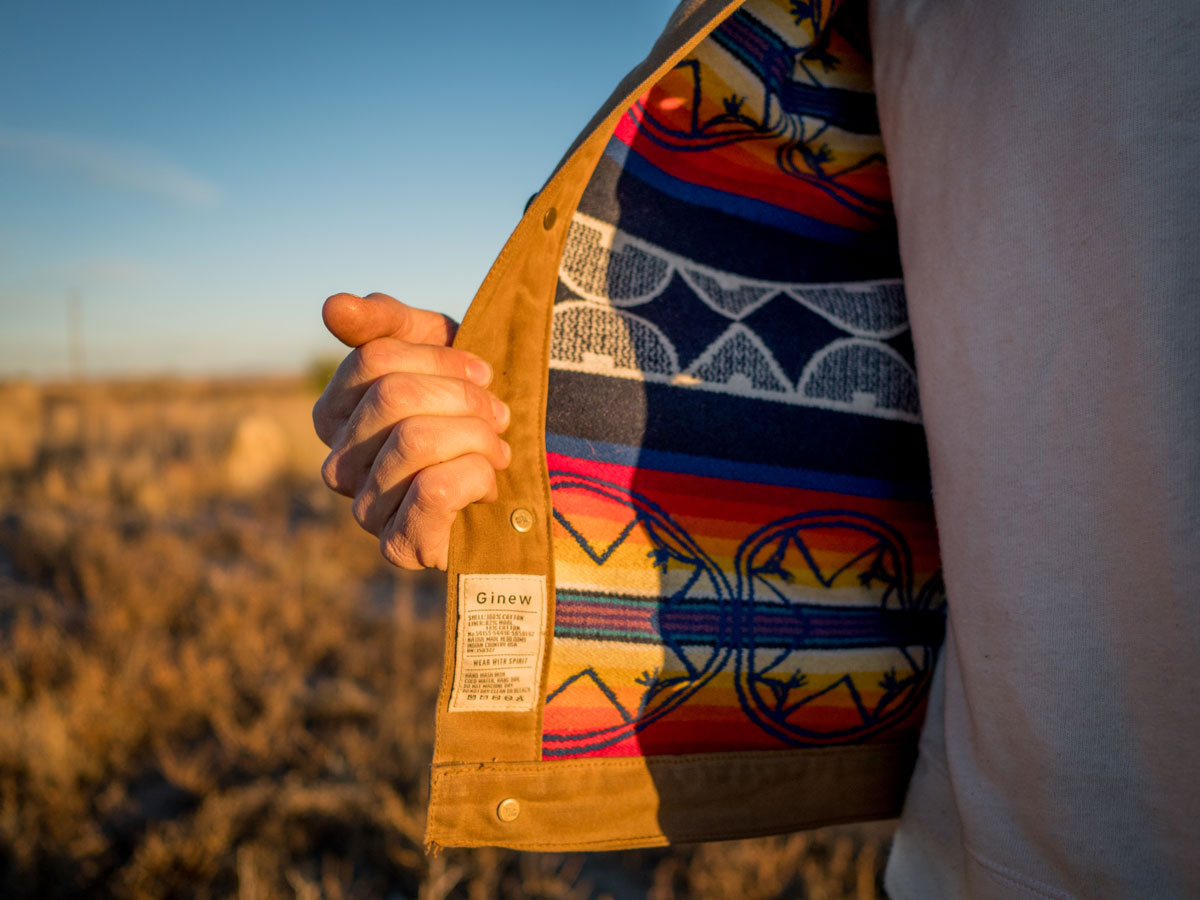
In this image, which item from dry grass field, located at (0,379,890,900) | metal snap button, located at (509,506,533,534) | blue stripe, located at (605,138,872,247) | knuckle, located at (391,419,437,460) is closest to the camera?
knuckle, located at (391,419,437,460)

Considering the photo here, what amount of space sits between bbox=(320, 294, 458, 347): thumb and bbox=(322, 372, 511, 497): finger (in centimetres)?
7

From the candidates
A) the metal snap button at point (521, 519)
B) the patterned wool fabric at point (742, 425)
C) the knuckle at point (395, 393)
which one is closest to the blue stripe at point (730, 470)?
the patterned wool fabric at point (742, 425)

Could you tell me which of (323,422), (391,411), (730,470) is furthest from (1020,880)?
(323,422)

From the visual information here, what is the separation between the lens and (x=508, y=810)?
837 mm

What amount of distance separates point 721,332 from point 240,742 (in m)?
3.23

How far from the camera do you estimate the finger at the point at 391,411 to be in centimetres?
74

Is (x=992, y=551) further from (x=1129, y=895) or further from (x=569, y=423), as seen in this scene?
(x=569, y=423)

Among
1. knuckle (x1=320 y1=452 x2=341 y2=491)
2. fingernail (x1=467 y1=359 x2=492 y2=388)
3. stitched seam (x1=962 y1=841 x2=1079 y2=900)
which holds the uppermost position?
fingernail (x1=467 y1=359 x2=492 y2=388)

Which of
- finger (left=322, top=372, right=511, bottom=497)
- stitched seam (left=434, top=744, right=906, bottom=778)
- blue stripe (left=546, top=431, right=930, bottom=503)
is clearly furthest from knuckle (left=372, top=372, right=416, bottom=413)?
stitched seam (left=434, top=744, right=906, bottom=778)

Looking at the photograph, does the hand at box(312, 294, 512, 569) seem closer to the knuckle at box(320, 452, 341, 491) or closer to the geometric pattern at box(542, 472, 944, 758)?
the knuckle at box(320, 452, 341, 491)

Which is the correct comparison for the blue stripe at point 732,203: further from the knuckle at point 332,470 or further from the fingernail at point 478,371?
the knuckle at point 332,470

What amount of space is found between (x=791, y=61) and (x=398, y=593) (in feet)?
16.1

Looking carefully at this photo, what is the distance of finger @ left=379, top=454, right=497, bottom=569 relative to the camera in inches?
29.2

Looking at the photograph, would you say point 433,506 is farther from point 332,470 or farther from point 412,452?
point 332,470
